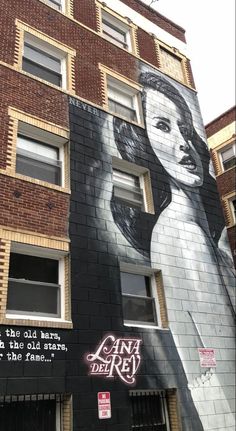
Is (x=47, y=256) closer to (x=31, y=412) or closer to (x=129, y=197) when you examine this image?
(x=31, y=412)

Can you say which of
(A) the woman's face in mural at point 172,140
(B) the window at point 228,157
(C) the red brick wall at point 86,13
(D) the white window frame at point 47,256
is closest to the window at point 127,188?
(A) the woman's face in mural at point 172,140

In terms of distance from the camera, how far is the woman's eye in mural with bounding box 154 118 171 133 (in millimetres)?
14352

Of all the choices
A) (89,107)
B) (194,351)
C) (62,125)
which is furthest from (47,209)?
(194,351)

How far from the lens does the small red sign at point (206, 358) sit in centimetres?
1109

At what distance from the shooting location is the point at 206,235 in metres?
13.6

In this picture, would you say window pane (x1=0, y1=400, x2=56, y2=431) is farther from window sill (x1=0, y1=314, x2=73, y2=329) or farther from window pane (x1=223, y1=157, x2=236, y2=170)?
window pane (x1=223, y1=157, x2=236, y2=170)

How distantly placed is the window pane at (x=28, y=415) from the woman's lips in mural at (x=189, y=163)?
8.95 m

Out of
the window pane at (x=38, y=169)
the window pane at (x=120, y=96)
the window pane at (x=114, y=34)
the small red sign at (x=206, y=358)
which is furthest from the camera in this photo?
the window pane at (x=114, y=34)

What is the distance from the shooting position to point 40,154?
11.0 meters

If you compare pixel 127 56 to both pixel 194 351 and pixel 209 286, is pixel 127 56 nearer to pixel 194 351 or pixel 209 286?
pixel 209 286

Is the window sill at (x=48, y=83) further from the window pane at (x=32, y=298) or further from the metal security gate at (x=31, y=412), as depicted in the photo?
the metal security gate at (x=31, y=412)

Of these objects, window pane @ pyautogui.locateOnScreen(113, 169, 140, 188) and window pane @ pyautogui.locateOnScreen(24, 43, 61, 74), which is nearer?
window pane @ pyautogui.locateOnScreen(24, 43, 61, 74)

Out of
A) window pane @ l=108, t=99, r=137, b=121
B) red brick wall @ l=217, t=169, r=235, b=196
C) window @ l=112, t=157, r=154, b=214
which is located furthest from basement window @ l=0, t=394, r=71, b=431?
red brick wall @ l=217, t=169, r=235, b=196

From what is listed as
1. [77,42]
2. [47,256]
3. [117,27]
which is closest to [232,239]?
[117,27]
